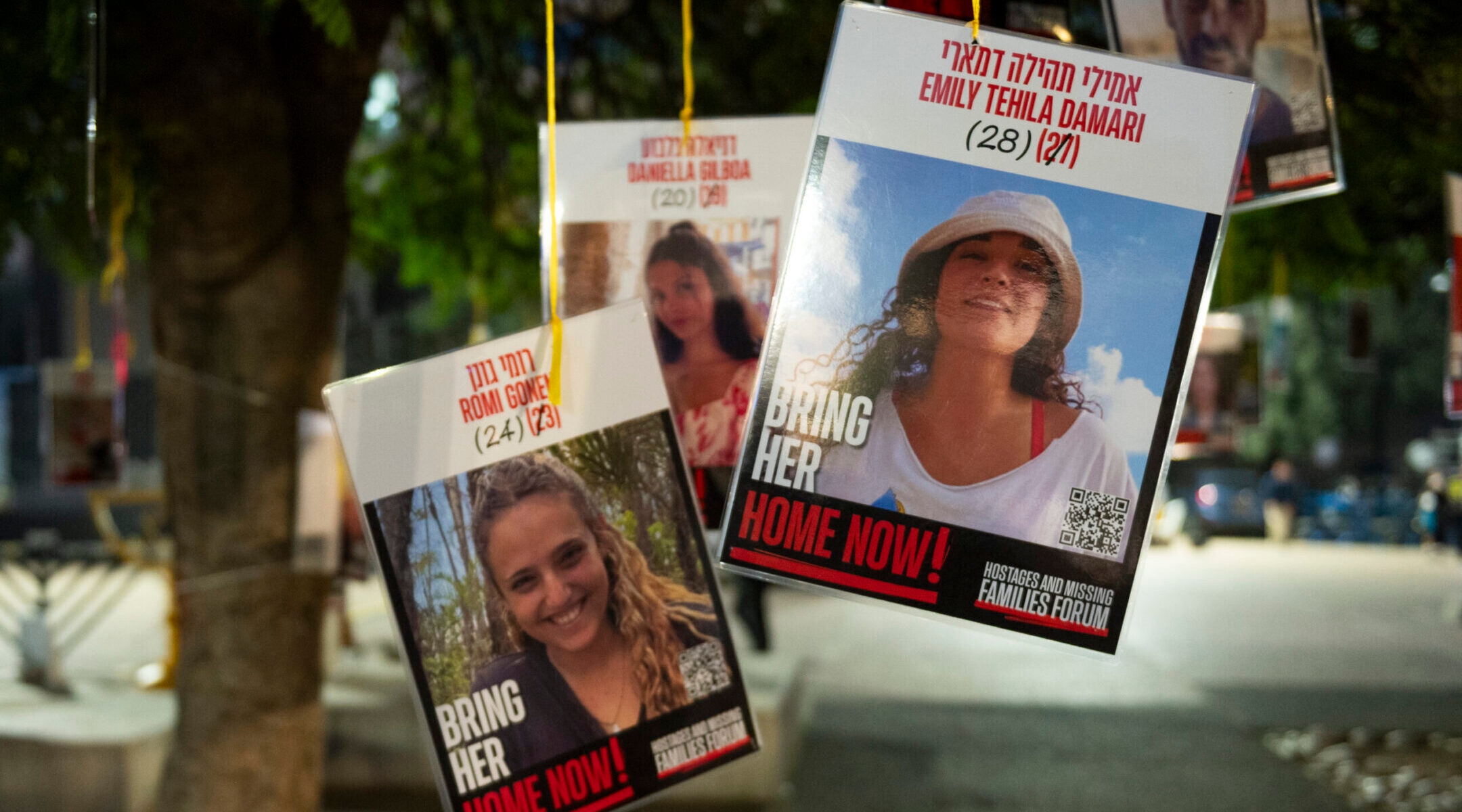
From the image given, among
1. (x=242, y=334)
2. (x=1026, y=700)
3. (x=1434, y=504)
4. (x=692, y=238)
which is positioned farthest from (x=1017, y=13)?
(x=1434, y=504)

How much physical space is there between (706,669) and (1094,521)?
1.29ft

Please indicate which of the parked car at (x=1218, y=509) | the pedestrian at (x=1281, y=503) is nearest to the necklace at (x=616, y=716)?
the parked car at (x=1218, y=509)

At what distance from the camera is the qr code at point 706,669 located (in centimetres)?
108

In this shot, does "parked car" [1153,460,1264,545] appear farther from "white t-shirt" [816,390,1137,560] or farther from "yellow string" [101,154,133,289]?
"white t-shirt" [816,390,1137,560]

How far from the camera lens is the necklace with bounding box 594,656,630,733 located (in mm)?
1070

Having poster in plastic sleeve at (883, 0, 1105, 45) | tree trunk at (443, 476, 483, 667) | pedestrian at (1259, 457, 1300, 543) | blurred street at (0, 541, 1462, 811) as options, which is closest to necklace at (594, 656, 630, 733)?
tree trunk at (443, 476, 483, 667)

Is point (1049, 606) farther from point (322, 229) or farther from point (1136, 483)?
point (322, 229)

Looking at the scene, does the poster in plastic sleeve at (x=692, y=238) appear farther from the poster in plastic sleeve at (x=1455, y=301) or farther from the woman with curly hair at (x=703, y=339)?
the poster in plastic sleeve at (x=1455, y=301)

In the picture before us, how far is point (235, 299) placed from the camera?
8.60ft

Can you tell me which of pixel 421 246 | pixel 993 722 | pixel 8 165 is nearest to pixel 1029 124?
pixel 8 165

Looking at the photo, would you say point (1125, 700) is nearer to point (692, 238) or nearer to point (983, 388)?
point (692, 238)

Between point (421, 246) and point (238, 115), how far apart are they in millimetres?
1552

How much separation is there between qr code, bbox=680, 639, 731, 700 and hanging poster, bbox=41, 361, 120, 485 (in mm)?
2658

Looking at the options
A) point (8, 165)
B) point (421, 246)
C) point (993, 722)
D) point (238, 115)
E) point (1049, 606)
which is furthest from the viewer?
point (993, 722)
